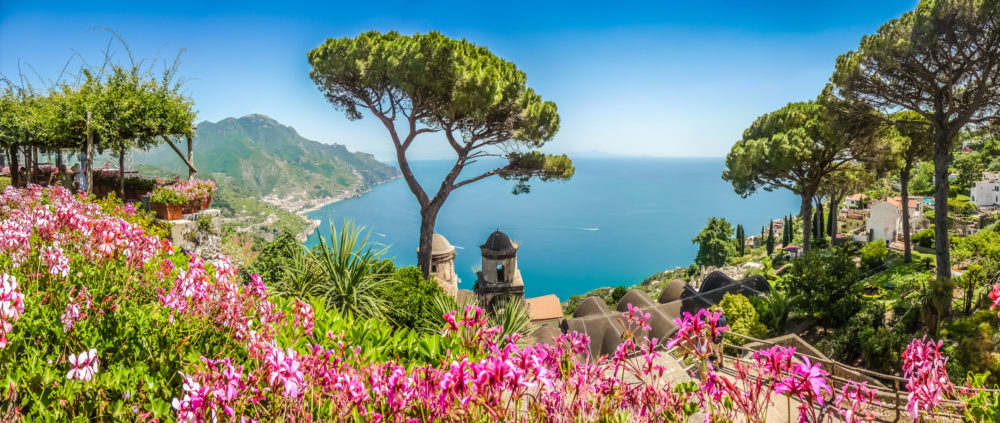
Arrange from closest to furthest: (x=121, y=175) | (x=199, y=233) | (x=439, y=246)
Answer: (x=199, y=233)
(x=121, y=175)
(x=439, y=246)

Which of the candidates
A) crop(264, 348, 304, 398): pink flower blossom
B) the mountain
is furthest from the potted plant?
the mountain

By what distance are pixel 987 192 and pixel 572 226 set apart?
8865 centimetres

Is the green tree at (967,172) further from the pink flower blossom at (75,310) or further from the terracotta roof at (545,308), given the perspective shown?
the pink flower blossom at (75,310)

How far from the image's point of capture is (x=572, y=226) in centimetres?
12650

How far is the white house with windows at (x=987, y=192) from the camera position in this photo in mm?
40781

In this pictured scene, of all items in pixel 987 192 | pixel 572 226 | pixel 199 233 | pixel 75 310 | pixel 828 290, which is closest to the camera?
pixel 75 310

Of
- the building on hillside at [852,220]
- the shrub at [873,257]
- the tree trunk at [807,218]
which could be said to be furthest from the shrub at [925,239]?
the building on hillside at [852,220]

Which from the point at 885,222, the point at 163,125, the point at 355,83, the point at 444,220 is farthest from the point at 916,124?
the point at 444,220

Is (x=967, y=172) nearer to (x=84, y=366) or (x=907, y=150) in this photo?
(x=907, y=150)

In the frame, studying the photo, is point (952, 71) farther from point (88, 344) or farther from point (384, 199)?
point (384, 199)

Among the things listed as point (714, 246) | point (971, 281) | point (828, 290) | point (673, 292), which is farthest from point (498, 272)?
point (714, 246)

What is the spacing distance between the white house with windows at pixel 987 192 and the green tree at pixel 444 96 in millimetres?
49446

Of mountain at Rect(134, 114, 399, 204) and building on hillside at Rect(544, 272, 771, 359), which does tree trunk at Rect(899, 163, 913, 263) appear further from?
mountain at Rect(134, 114, 399, 204)

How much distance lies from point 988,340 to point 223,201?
246 feet
